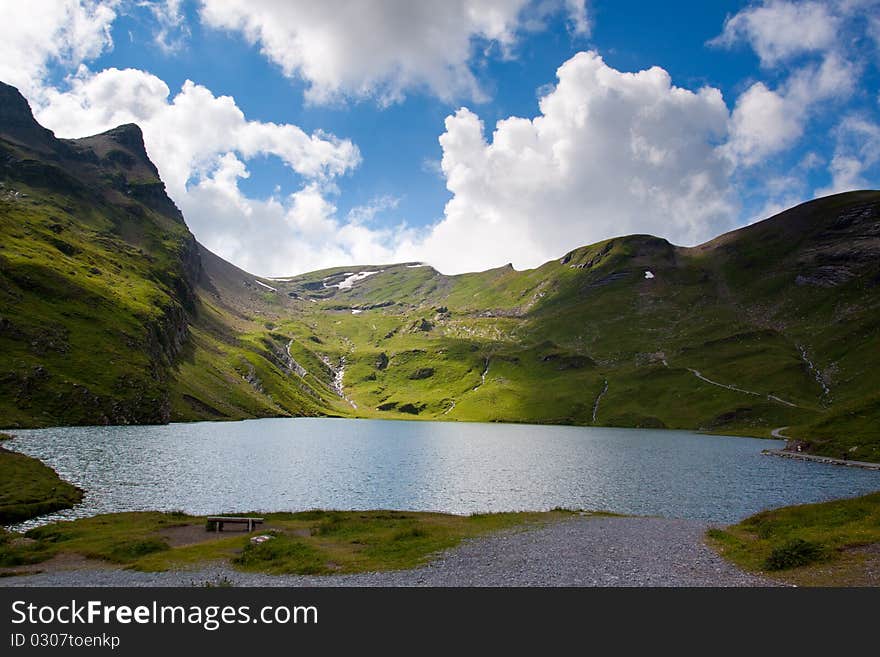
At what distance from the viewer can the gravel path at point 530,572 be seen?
79.9 ft

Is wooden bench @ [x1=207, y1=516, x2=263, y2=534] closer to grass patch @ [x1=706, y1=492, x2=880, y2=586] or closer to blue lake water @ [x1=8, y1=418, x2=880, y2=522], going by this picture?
blue lake water @ [x1=8, y1=418, x2=880, y2=522]

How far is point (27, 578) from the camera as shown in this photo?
26453 millimetres

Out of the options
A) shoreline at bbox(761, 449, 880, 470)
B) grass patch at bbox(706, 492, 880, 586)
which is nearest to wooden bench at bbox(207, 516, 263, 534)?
grass patch at bbox(706, 492, 880, 586)

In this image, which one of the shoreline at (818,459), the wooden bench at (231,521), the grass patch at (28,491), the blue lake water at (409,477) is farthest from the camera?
the shoreline at (818,459)

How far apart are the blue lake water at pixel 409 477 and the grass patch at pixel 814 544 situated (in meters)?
19.4

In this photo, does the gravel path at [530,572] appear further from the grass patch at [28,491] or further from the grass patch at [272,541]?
the grass patch at [28,491]

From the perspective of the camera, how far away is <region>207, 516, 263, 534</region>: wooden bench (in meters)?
41.5

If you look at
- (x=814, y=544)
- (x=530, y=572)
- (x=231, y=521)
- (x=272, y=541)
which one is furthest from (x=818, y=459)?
(x=272, y=541)

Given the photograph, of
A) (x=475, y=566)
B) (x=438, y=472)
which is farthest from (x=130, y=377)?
(x=475, y=566)

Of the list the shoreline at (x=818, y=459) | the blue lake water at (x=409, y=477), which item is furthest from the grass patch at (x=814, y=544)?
the shoreline at (x=818, y=459)
